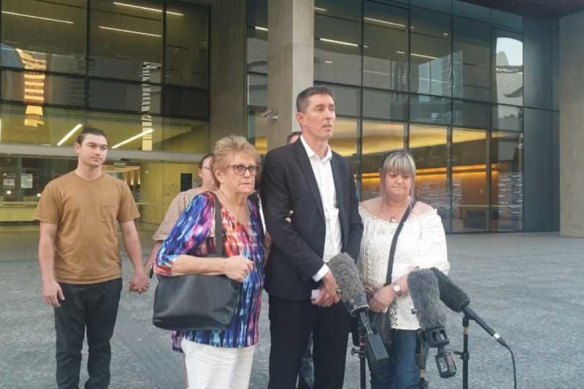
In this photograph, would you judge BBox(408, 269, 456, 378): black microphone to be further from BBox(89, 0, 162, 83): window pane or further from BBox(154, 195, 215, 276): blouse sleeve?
BBox(89, 0, 162, 83): window pane

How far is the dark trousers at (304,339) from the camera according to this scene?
2.62 meters

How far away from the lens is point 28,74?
15.8m

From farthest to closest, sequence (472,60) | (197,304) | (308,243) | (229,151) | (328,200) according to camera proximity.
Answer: (472,60)
(328,200)
(308,243)
(229,151)
(197,304)

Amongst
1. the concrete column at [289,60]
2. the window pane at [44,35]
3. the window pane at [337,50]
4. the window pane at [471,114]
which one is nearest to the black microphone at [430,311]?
the concrete column at [289,60]

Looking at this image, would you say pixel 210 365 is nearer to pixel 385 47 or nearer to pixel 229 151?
pixel 229 151

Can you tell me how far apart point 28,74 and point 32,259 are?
7.53 m

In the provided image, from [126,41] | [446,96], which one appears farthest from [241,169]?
[446,96]

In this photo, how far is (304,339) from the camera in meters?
2.66

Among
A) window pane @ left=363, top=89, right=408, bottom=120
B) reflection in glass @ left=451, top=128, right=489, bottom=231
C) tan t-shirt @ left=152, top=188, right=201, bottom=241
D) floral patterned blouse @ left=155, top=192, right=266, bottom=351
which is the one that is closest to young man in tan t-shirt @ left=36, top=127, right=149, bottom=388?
tan t-shirt @ left=152, top=188, right=201, bottom=241

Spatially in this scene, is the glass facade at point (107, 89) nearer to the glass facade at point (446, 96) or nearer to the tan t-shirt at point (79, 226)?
the glass facade at point (446, 96)

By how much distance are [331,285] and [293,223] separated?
36 cm

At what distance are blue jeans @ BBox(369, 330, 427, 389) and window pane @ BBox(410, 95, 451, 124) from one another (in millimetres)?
16238

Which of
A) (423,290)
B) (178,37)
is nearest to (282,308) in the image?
(423,290)

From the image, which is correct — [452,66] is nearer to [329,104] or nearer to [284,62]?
[284,62]
